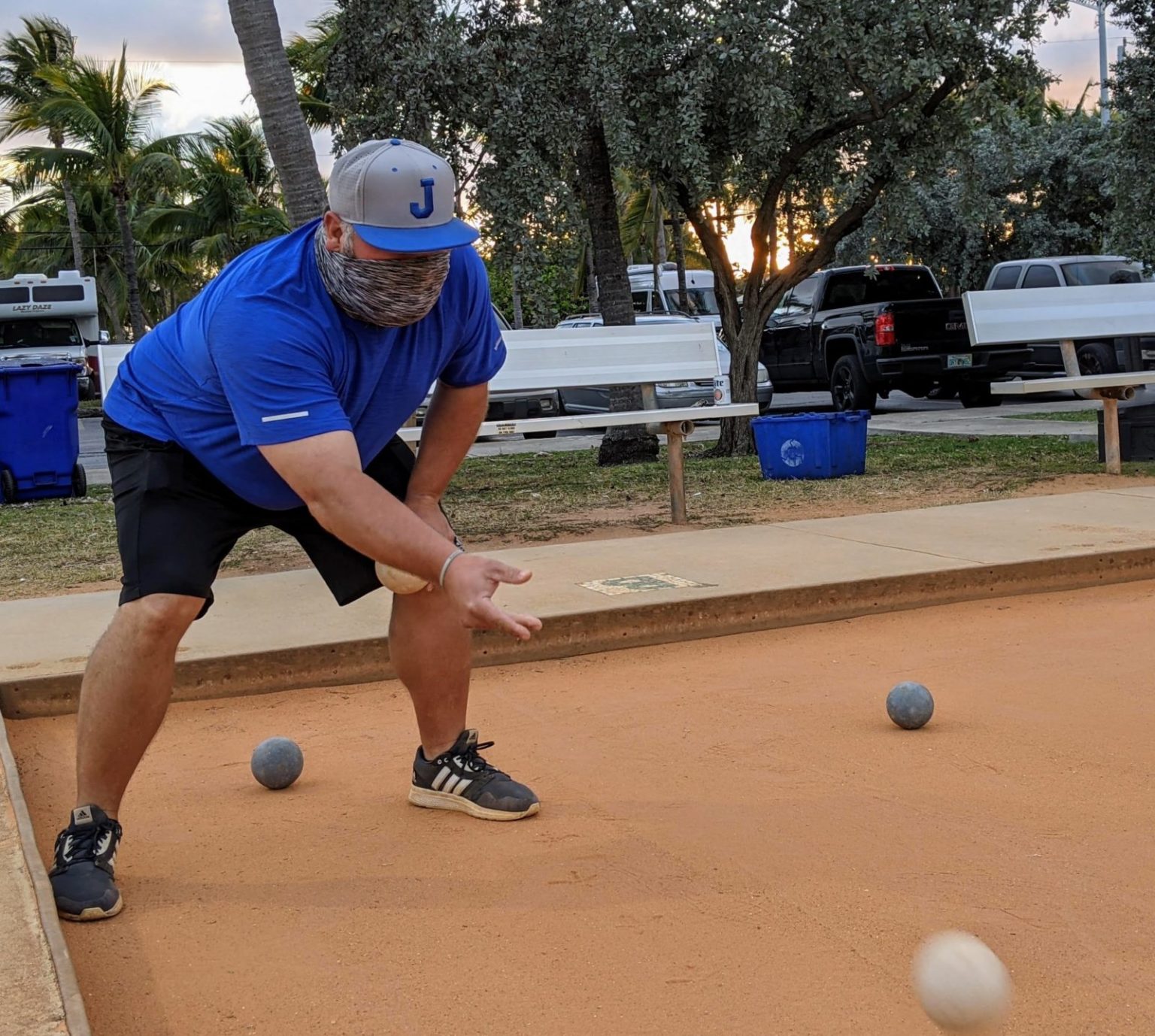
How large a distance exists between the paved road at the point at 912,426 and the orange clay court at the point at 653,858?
754 cm

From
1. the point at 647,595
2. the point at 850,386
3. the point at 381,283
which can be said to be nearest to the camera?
the point at 381,283

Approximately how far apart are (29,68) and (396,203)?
3818 cm

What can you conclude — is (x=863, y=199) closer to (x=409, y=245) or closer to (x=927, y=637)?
(x=927, y=637)

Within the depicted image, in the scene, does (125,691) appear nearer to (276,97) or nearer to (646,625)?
(646,625)

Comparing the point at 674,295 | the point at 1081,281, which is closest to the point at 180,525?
the point at 1081,281

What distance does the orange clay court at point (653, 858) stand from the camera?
2.59 metres

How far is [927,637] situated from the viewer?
552cm

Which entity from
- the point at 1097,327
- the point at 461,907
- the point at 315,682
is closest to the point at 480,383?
the point at 461,907

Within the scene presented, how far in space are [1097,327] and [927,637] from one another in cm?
606

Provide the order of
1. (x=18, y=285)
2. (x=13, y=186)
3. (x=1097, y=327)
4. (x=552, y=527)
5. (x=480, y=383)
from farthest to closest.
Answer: (x=13, y=186) < (x=18, y=285) < (x=1097, y=327) < (x=552, y=527) < (x=480, y=383)

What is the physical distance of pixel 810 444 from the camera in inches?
416

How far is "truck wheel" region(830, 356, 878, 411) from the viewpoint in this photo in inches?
706

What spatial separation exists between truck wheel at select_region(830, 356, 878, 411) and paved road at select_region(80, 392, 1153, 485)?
0.31m

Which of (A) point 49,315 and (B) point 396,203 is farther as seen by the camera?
(A) point 49,315
